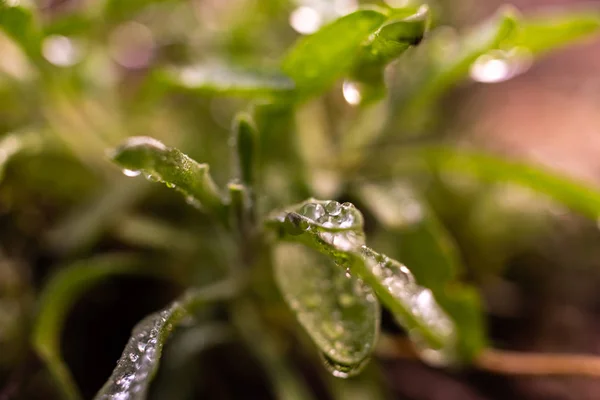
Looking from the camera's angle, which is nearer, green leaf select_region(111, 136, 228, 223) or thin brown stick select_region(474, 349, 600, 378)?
green leaf select_region(111, 136, 228, 223)

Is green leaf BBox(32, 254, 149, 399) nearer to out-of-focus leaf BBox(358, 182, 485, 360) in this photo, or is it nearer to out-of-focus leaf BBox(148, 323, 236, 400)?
out-of-focus leaf BBox(148, 323, 236, 400)

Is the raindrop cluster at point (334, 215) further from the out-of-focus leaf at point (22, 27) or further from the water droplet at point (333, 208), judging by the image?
the out-of-focus leaf at point (22, 27)

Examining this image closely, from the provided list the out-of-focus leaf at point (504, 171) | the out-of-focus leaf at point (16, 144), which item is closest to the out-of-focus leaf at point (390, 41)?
the out-of-focus leaf at point (504, 171)

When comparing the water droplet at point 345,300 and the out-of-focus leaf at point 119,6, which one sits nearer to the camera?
the water droplet at point 345,300

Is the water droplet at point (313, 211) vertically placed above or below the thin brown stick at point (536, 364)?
above

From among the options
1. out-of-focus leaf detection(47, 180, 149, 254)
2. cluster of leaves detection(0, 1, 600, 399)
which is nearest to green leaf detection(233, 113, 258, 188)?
cluster of leaves detection(0, 1, 600, 399)

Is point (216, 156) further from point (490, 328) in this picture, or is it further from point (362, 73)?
point (490, 328)
